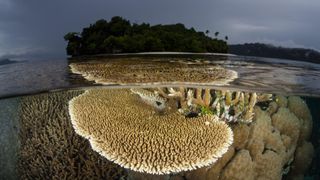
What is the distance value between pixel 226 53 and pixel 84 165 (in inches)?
340

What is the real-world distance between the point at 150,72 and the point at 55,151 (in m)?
3.61

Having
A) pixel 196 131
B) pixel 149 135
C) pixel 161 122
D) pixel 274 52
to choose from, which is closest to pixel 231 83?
pixel 196 131

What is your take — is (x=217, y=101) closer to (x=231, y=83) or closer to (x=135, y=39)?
(x=231, y=83)

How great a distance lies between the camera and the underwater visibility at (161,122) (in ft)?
28.3

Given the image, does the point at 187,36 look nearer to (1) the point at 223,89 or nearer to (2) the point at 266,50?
(2) the point at 266,50

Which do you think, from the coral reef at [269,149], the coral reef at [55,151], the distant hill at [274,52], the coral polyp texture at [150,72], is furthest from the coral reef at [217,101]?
the distant hill at [274,52]

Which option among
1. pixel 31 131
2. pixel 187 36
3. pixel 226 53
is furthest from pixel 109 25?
pixel 31 131

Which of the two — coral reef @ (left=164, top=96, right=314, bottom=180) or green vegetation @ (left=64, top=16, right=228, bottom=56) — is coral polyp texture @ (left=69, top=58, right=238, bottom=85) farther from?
coral reef @ (left=164, top=96, right=314, bottom=180)

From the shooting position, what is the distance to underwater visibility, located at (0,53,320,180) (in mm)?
8633

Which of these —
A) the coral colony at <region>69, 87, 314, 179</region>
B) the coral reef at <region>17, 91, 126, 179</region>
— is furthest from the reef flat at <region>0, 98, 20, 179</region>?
the coral colony at <region>69, 87, 314, 179</region>

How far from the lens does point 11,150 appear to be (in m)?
10.1

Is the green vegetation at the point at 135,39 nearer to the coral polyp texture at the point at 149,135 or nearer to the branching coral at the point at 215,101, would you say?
the branching coral at the point at 215,101

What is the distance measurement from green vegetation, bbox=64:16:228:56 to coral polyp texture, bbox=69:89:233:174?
14.7ft

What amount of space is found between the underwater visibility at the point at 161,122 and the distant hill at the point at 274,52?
7.60 ft
